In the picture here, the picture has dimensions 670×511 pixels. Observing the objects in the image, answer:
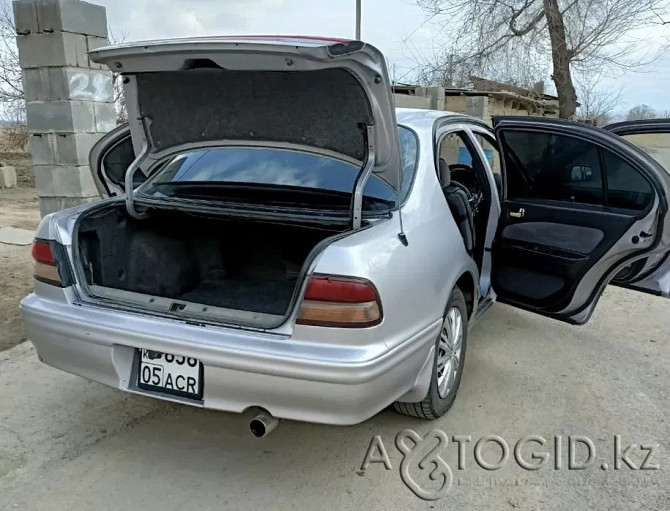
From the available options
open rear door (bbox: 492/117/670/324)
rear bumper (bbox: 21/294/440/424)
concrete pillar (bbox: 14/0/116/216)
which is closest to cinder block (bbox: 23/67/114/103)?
concrete pillar (bbox: 14/0/116/216)

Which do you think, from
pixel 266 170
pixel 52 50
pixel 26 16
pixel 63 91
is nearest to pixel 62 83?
pixel 63 91

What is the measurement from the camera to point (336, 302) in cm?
232

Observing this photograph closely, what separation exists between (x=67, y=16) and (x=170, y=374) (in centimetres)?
394

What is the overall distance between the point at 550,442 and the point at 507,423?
246 mm

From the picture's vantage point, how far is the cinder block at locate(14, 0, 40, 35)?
5.11 meters

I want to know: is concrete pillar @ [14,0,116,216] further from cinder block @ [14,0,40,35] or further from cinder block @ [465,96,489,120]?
cinder block @ [465,96,489,120]

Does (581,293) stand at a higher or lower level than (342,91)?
lower

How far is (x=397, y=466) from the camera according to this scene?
284 centimetres

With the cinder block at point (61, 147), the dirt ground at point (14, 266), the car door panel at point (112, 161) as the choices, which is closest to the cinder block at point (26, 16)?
the cinder block at point (61, 147)

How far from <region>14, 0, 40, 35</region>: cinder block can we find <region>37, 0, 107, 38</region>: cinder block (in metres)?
0.05

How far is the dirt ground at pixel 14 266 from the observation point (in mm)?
4377

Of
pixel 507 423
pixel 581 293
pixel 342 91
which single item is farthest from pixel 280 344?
pixel 581 293

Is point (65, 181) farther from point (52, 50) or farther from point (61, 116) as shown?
point (52, 50)

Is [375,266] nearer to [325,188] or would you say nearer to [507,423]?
[325,188]
